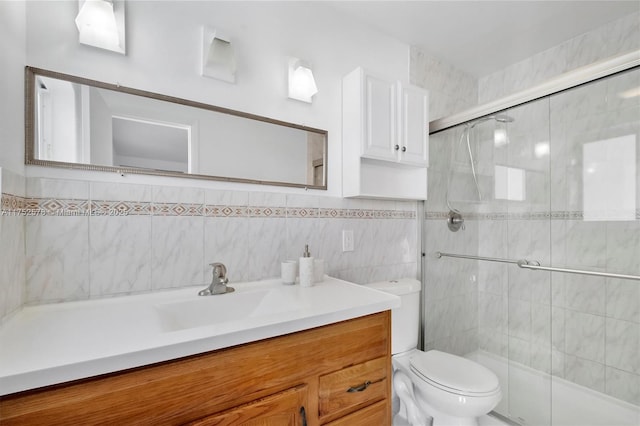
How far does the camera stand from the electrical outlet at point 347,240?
173cm

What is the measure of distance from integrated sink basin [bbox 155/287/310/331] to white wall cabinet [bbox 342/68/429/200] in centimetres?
74

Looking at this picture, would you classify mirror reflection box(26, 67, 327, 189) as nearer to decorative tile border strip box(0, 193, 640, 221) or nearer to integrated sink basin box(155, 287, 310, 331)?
decorative tile border strip box(0, 193, 640, 221)

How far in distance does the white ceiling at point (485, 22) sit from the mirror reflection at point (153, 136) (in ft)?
3.05

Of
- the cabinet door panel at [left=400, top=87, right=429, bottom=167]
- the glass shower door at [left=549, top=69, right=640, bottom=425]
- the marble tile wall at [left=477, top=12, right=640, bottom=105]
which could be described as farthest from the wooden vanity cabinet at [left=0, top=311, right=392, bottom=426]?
the marble tile wall at [left=477, top=12, right=640, bottom=105]

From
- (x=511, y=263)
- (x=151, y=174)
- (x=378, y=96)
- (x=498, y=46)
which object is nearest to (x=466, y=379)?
(x=511, y=263)

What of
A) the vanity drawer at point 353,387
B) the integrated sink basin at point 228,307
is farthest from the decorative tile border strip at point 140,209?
the vanity drawer at point 353,387

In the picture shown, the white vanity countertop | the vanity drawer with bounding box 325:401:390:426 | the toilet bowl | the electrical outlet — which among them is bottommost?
the toilet bowl

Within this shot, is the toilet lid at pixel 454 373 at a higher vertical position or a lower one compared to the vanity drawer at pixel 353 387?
lower

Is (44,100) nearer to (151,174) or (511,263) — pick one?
(151,174)

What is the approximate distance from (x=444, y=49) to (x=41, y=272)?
104 inches

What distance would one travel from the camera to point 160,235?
121 centimetres

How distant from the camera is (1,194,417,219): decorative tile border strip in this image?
991 mm

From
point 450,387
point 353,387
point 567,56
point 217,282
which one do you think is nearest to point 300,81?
point 217,282

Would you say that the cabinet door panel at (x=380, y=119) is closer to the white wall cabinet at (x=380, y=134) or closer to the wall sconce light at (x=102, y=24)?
the white wall cabinet at (x=380, y=134)
